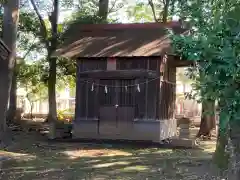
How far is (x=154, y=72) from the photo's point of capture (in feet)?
59.1

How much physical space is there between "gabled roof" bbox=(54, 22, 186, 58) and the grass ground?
154 inches

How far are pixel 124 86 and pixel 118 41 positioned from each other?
2.37 metres

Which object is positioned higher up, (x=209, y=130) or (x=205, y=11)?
(x=205, y=11)

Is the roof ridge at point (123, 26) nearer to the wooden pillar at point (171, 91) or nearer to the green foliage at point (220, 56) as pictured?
the wooden pillar at point (171, 91)

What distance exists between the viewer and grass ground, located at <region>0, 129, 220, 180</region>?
34.7 ft

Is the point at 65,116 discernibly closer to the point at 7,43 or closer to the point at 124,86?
the point at 124,86

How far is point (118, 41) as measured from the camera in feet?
64.0

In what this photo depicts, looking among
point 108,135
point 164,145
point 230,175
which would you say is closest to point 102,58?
point 108,135

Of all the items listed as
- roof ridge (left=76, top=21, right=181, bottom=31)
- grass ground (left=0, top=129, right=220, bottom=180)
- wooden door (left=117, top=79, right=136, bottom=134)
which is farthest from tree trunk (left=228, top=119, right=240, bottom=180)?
roof ridge (left=76, top=21, right=181, bottom=31)

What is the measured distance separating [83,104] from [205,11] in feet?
47.3

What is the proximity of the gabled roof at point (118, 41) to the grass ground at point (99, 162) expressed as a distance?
154 inches

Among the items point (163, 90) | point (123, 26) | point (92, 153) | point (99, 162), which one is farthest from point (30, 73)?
point (99, 162)

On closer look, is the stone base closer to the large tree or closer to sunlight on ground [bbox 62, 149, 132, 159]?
sunlight on ground [bbox 62, 149, 132, 159]

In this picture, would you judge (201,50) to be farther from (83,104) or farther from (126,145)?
(83,104)
